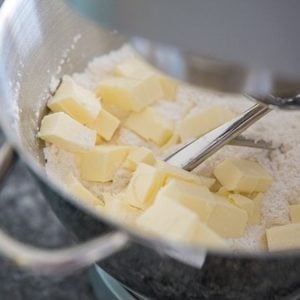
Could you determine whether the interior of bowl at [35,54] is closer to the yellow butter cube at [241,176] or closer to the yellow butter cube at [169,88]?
the yellow butter cube at [169,88]

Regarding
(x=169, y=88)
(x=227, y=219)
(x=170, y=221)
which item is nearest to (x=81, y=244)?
(x=170, y=221)

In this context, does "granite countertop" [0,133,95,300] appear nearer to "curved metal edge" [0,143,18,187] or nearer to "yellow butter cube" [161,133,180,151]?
"yellow butter cube" [161,133,180,151]

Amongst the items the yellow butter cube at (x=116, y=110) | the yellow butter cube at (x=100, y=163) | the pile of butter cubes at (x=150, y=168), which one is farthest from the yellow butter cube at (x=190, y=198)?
the yellow butter cube at (x=116, y=110)

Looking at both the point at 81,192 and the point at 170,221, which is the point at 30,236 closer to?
the point at 81,192

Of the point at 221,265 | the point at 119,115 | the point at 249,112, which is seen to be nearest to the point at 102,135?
the point at 119,115

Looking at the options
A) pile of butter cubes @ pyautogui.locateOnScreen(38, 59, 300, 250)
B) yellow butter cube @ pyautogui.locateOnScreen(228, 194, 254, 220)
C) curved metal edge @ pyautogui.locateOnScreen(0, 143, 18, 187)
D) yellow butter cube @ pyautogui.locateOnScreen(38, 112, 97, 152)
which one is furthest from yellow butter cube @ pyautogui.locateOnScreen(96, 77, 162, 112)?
curved metal edge @ pyautogui.locateOnScreen(0, 143, 18, 187)
